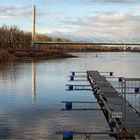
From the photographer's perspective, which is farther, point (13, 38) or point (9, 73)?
point (13, 38)

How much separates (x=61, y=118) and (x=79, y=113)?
139 cm

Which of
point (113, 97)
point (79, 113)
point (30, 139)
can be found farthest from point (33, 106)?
point (30, 139)

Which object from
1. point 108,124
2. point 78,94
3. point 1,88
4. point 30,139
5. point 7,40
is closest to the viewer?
point 30,139

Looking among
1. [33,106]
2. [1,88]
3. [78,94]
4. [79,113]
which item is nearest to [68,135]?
[79,113]

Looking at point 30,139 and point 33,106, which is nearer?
point 30,139

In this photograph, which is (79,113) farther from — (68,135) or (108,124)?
(68,135)

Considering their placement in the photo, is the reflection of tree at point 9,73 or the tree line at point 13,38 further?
the tree line at point 13,38

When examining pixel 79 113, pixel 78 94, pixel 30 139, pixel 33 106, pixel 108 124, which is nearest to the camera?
pixel 30 139

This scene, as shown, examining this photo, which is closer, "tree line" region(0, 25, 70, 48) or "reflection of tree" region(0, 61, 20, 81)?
"reflection of tree" region(0, 61, 20, 81)

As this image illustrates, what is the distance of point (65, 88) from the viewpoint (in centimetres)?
2330

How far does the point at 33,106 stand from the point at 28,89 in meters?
6.00

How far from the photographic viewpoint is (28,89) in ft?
71.7

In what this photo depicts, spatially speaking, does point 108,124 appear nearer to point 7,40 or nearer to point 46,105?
point 46,105

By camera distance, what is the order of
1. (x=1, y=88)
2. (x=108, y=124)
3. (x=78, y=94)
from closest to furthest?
1. (x=108, y=124)
2. (x=78, y=94)
3. (x=1, y=88)
